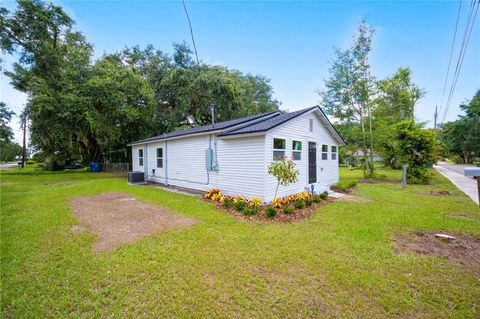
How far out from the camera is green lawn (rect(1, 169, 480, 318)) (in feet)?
7.14

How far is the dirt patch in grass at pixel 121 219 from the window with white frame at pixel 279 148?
356 centimetres

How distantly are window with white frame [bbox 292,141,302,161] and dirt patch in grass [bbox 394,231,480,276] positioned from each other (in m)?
4.45

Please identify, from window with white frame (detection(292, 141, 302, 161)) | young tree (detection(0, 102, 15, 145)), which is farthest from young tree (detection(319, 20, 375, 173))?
young tree (detection(0, 102, 15, 145))

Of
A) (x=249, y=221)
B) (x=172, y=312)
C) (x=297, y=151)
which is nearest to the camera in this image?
(x=172, y=312)

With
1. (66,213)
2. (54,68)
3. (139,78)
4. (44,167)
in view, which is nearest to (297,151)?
(66,213)

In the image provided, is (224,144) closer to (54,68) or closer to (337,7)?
(337,7)

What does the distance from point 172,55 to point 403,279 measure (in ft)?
75.1

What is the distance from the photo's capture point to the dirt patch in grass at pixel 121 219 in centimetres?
409

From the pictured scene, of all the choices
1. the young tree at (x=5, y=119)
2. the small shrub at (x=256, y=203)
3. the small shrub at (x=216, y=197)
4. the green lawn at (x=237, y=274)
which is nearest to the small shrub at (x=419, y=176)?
the green lawn at (x=237, y=274)

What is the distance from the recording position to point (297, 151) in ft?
26.8

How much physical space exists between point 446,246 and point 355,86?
13.3 meters

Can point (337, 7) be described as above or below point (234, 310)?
above

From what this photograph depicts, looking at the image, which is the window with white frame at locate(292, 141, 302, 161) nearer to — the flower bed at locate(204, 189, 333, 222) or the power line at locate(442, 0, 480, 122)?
the flower bed at locate(204, 189, 333, 222)

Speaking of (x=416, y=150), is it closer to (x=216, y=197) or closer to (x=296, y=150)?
(x=296, y=150)
